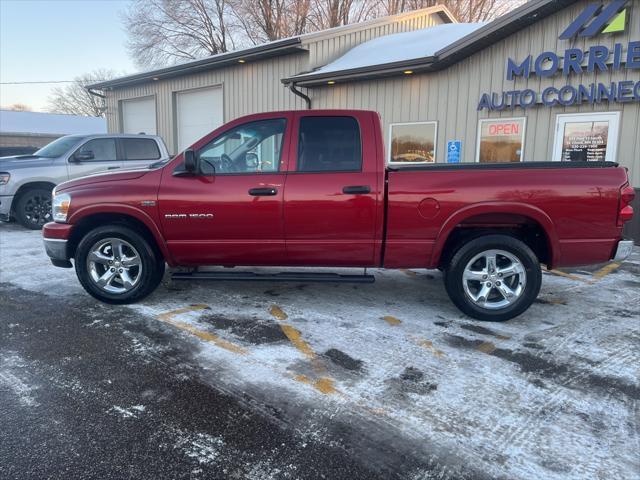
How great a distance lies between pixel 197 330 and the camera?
4180mm

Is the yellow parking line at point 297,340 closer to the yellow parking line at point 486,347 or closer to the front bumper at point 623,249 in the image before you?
the yellow parking line at point 486,347

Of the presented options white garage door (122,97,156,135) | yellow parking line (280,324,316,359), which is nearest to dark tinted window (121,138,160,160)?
yellow parking line (280,324,316,359)

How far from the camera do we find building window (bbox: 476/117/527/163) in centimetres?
938

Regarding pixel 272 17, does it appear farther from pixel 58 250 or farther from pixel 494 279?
pixel 494 279

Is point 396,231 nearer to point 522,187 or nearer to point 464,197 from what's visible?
point 464,197

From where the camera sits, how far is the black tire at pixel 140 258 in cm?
466

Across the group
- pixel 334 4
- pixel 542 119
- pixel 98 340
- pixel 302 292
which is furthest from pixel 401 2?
pixel 98 340

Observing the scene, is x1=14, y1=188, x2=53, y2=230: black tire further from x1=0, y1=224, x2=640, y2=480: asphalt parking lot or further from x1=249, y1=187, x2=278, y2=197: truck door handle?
x1=249, y1=187, x2=278, y2=197: truck door handle

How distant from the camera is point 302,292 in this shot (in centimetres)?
540

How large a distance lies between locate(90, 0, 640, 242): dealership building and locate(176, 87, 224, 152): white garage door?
840 millimetres

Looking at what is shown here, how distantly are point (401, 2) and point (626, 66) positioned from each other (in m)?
22.4

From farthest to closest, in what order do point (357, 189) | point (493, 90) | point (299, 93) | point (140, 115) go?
point (140, 115) < point (299, 93) < point (493, 90) < point (357, 189)

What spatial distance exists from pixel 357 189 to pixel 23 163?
316 inches

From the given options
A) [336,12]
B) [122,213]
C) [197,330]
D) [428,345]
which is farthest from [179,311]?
[336,12]
